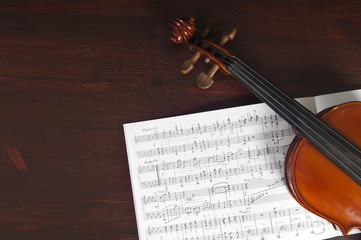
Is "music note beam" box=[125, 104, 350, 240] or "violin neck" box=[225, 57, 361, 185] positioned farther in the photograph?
"music note beam" box=[125, 104, 350, 240]

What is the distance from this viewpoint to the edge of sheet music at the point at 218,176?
89 centimetres

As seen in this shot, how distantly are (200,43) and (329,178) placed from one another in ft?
1.43

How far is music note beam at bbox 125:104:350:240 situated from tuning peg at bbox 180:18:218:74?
0.44 ft

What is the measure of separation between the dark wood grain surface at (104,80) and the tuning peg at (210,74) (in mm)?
69

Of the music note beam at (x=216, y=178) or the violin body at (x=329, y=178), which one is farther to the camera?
the music note beam at (x=216, y=178)

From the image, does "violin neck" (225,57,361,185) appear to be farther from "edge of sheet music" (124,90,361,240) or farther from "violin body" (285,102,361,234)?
"edge of sheet music" (124,90,361,240)

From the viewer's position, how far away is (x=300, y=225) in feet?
2.92

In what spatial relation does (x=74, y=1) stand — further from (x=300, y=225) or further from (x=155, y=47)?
(x=300, y=225)

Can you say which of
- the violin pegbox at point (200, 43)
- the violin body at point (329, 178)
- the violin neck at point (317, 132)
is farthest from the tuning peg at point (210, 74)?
the violin body at point (329, 178)

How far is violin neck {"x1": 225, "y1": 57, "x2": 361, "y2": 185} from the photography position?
2.48 ft

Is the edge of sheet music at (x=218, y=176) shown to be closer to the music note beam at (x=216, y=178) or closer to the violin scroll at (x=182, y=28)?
the music note beam at (x=216, y=178)

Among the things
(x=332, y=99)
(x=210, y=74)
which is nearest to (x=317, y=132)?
(x=332, y=99)

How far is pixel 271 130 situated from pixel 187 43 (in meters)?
0.32

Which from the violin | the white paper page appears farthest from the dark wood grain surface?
the violin
